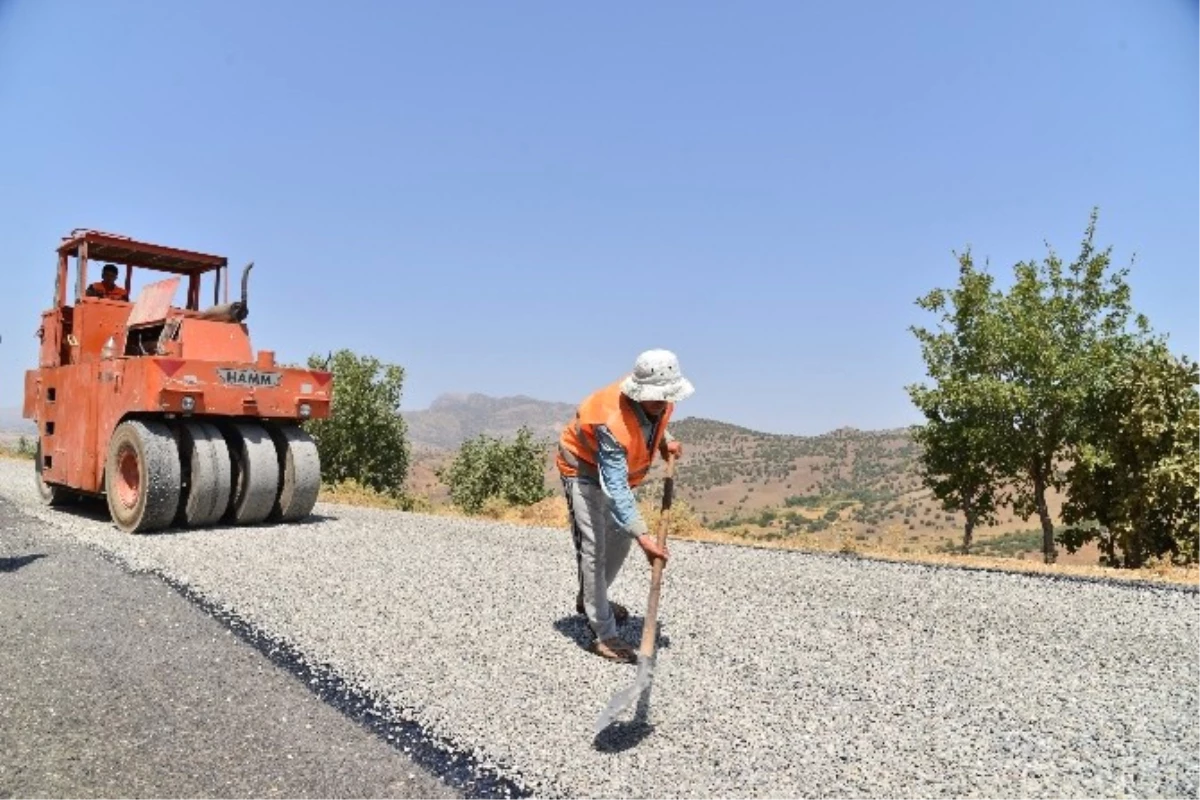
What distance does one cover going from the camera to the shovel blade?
385 centimetres

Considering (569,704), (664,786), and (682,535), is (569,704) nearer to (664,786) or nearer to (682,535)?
(664,786)

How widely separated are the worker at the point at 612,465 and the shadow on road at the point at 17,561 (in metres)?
5.52

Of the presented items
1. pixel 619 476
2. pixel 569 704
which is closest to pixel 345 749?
pixel 569 704

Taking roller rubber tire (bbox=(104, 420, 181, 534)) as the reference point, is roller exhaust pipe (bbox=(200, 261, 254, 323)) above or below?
above

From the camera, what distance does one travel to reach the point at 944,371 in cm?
2080

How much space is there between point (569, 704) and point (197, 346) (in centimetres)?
799

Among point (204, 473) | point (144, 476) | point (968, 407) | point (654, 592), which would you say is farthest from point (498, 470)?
point (654, 592)

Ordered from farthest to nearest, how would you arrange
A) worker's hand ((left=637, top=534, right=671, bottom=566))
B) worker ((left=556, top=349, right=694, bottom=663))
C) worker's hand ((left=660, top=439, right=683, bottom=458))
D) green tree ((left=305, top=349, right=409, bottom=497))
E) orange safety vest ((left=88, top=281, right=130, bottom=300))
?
green tree ((left=305, top=349, right=409, bottom=497))
orange safety vest ((left=88, top=281, right=130, bottom=300))
worker's hand ((left=660, top=439, right=683, bottom=458))
worker ((left=556, top=349, right=694, bottom=663))
worker's hand ((left=637, top=534, right=671, bottom=566))

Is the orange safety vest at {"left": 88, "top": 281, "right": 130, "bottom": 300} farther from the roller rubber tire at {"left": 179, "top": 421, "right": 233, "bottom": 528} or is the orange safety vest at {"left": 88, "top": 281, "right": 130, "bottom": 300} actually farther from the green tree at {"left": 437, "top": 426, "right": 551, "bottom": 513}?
the green tree at {"left": 437, "top": 426, "right": 551, "bottom": 513}

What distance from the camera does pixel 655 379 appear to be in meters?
4.82

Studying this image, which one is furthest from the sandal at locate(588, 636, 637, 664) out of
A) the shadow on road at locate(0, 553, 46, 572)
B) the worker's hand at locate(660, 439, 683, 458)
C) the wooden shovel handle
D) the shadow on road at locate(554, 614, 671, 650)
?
Answer: the shadow on road at locate(0, 553, 46, 572)

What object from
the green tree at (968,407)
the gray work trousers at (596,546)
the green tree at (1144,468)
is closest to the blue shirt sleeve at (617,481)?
the gray work trousers at (596,546)

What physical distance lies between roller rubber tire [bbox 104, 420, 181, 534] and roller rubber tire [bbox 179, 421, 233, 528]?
176 millimetres

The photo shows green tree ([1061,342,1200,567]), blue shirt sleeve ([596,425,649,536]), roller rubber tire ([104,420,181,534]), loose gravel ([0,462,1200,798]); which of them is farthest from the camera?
green tree ([1061,342,1200,567])
